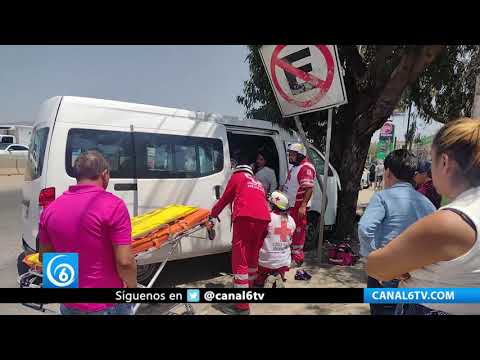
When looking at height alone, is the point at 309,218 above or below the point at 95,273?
below

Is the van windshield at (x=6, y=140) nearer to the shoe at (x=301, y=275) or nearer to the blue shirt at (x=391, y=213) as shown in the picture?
the shoe at (x=301, y=275)

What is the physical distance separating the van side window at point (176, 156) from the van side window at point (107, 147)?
0.35 ft

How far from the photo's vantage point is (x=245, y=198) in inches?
128

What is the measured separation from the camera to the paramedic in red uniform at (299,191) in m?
4.34

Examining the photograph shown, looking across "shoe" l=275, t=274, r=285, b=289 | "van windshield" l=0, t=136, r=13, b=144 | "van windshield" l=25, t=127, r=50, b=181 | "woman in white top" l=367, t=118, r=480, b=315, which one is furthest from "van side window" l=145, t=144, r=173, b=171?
"van windshield" l=0, t=136, r=13, b=144

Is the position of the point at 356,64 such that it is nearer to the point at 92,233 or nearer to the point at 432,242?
the point at 432,242

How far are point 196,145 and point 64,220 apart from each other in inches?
94.7

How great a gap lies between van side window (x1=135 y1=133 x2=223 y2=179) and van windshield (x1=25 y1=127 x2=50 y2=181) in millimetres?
844

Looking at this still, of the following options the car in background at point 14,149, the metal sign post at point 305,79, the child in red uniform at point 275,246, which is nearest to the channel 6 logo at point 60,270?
the child in red uniform at point 275,246

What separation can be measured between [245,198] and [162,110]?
1374 mm
